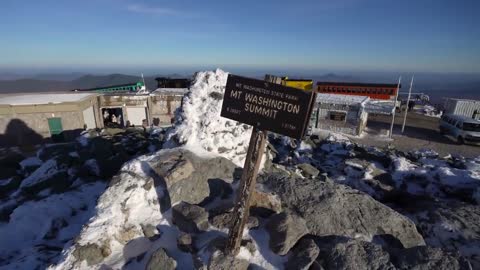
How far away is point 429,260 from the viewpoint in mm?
5340

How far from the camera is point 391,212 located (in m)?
7.72

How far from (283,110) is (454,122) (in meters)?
29.4

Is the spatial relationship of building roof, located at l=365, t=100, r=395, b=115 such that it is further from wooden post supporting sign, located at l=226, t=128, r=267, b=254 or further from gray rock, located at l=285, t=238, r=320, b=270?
wooden post supporting sign, located at l=226, t=128, r=267, b=254

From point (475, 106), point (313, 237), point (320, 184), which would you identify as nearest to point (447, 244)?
point (320, 184)

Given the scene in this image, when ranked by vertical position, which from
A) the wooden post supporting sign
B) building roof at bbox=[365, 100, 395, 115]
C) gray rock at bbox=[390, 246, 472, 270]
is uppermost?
the wooden post supporting sign

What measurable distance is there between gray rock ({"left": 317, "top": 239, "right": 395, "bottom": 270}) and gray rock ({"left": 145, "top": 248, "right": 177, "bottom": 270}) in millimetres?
3169

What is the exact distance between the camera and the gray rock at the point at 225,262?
5430 mm

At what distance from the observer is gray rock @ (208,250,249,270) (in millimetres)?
5430

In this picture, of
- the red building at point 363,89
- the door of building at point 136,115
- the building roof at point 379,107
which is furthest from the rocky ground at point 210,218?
the red building at point 363,89

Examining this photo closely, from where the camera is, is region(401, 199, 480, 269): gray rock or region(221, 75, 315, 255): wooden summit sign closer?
region(221, 75, 315, 255): wooden summit sign

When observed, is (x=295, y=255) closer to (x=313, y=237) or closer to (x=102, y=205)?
(x=313, y=237)

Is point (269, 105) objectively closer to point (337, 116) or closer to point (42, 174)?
point (42, 174)

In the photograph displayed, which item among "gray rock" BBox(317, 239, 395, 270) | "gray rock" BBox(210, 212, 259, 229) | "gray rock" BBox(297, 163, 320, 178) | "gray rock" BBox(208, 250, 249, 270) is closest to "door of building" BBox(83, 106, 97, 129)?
"gray rock" BBox(297, 163, 320, 178)

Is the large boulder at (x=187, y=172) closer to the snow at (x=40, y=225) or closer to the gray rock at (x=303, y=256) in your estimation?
the snow at (x=40, y=225)
